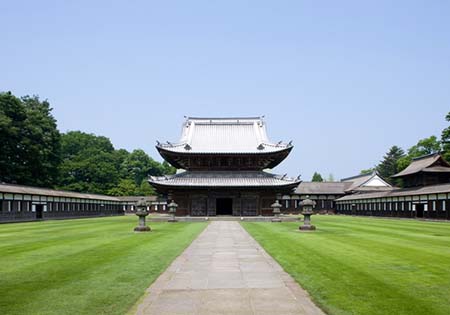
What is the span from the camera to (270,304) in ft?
28.6

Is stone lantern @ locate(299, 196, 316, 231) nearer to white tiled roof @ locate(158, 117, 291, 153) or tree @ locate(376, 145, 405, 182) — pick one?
white tiled roof @ locate(158, 117, 291, 153)

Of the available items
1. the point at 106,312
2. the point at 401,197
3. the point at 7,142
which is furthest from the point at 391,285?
the point at 7,142

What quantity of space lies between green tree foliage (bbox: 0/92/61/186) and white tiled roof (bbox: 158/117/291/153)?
90.4 ft

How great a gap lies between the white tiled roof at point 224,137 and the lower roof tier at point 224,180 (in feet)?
9.95

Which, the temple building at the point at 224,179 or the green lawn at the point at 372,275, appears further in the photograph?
the temple building at the point at 224,179

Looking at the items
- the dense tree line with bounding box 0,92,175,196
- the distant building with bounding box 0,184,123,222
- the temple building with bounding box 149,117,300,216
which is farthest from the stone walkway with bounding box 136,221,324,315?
the dense tree line with bounding box 0,92,175,196

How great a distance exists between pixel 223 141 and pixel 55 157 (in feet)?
125

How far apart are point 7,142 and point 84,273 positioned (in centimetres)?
6548

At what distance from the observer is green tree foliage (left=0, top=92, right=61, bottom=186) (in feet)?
227

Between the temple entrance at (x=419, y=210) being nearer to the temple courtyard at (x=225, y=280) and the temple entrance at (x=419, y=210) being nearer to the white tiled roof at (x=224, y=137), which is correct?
the white tiled roof at (x=224, y=137)

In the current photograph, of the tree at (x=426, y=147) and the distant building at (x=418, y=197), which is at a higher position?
the tree at (x=426, y=147)

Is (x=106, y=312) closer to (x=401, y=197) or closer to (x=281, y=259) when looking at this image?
(x=281, y=259)

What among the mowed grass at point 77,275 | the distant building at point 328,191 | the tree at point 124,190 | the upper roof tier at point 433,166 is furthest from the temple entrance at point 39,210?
the upper roof tier at point 433,166

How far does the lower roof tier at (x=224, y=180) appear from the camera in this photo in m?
52.8
